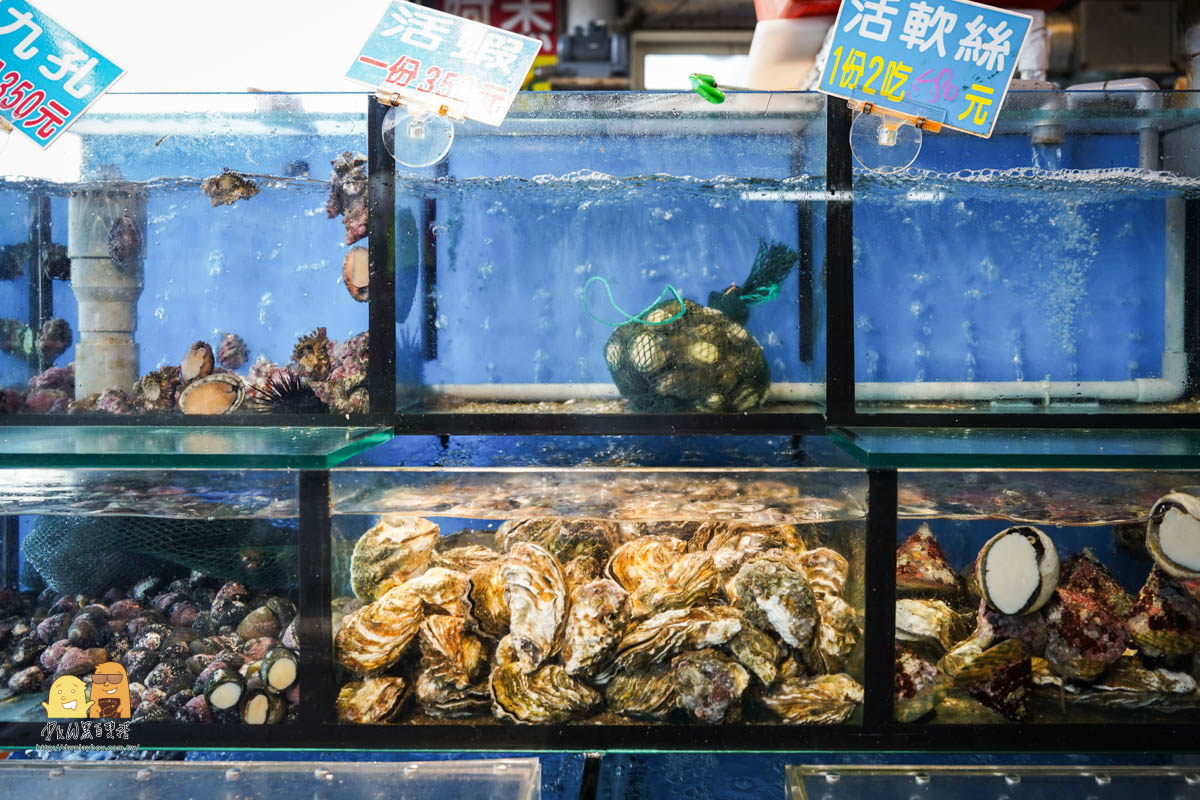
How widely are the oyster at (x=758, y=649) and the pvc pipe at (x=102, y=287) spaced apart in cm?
135

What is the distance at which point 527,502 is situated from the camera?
144 centimetres

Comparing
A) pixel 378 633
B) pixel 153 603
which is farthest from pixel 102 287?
pixel 378 633

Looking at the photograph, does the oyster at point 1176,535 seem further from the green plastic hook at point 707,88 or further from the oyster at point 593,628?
the green plastic hook at point 707,88

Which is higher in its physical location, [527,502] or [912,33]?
[912,33]

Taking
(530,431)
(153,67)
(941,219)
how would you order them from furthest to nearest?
(153,67) < (941,219) < (530,431)

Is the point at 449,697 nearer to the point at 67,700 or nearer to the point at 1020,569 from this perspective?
the point at 67,700

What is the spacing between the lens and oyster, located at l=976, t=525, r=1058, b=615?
140 cm

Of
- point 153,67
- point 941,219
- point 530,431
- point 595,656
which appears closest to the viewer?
point 595,656

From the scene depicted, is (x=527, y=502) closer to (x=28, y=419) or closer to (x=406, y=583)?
(x=406, y=583)

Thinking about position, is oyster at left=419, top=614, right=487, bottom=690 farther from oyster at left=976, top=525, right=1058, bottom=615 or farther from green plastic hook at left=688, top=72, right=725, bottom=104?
green plastic hook at left=688, top=72, right=725, bottom=104

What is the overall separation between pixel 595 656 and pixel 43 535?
42.3 inches

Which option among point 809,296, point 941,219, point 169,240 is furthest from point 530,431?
point 941,219

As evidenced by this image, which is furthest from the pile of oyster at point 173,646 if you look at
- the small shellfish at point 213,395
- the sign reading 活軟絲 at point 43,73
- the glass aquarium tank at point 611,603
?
the sign reading 活軟絲 at point 43,73

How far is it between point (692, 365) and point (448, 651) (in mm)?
729
